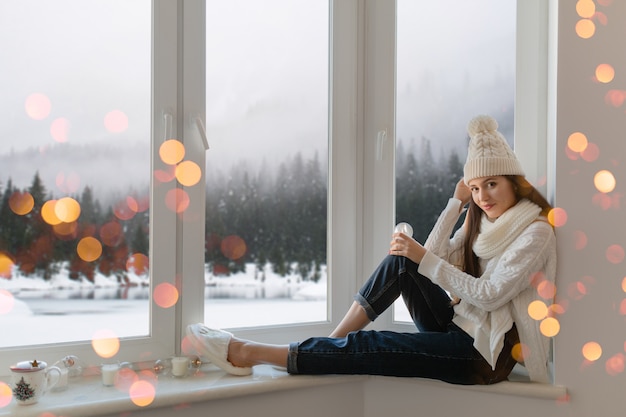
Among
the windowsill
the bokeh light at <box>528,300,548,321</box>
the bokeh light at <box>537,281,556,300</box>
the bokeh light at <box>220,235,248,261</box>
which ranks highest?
the bokeh light at <box>220,235,248,261</box>

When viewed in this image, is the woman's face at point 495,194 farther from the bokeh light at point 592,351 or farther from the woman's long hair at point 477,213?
the bokeh light at point 592,351

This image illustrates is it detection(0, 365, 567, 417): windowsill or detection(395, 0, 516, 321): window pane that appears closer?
detection(0, 365, 567, 417): windowsill

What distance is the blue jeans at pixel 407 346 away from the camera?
A: 66.5 inches

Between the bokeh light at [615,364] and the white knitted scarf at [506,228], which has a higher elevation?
the white knitted scarf at [506,228]

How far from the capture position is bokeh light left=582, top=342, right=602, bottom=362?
1618 mm

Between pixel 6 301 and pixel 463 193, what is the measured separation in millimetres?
1388

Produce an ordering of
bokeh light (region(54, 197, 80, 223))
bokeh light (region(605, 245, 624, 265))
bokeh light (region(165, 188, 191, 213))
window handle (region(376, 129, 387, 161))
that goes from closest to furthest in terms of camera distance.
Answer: bokeh light (region(605, 245, 624, 265)) < bokeh light (region(54, 197, 80, 223)) < bokeh light (region(165, 188, 191, 213)) < window handle (region(376, 129, 387, 161))

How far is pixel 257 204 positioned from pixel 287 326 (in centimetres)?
42

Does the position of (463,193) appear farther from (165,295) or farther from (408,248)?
(165,295)

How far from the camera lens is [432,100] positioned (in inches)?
80.0

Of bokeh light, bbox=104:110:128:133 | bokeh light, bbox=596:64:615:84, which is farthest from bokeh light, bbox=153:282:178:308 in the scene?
bokeh light, bbox=596:64:615:84

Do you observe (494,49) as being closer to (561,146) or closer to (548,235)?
Answer: (561,146)

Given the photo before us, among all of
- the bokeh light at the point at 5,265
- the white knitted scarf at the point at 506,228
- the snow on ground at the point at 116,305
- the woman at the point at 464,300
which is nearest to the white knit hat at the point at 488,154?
the woman at the point at 464,300

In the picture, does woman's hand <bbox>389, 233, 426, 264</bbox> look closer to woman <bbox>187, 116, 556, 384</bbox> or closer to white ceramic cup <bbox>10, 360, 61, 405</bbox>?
woman <bbox>187, 116, 556, 384</bbox>
